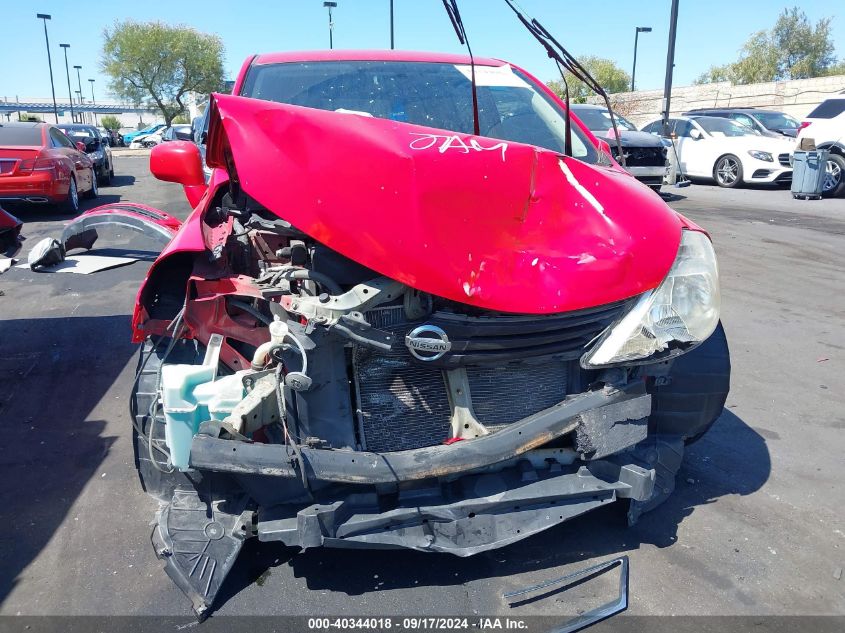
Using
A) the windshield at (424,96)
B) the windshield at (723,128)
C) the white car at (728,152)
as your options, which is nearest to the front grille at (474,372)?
the windshield at (424,96)

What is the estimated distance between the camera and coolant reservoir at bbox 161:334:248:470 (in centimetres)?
262

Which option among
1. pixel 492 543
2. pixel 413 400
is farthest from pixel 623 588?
pixel 413 400

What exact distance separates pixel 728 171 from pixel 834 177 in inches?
91.1

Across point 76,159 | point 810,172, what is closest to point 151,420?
point 76,159

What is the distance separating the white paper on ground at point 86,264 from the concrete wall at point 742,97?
84.7ft

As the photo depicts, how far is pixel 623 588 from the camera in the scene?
2688mm

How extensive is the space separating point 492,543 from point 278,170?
1.57m

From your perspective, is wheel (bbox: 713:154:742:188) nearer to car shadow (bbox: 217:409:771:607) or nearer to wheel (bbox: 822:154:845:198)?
wheel (bbox: 822:154:845:198)

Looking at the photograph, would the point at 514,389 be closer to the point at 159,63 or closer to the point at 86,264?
the point at 86,264

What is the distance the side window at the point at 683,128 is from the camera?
16589 millimetres

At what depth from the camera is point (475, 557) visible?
2920 mm

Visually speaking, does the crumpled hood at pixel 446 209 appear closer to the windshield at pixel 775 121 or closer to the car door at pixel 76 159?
the car door at pixel 76 159

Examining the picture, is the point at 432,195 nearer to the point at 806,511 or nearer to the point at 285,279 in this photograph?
the point at 285,279

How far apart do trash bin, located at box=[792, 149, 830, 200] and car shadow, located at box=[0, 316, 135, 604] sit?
1301 cm
